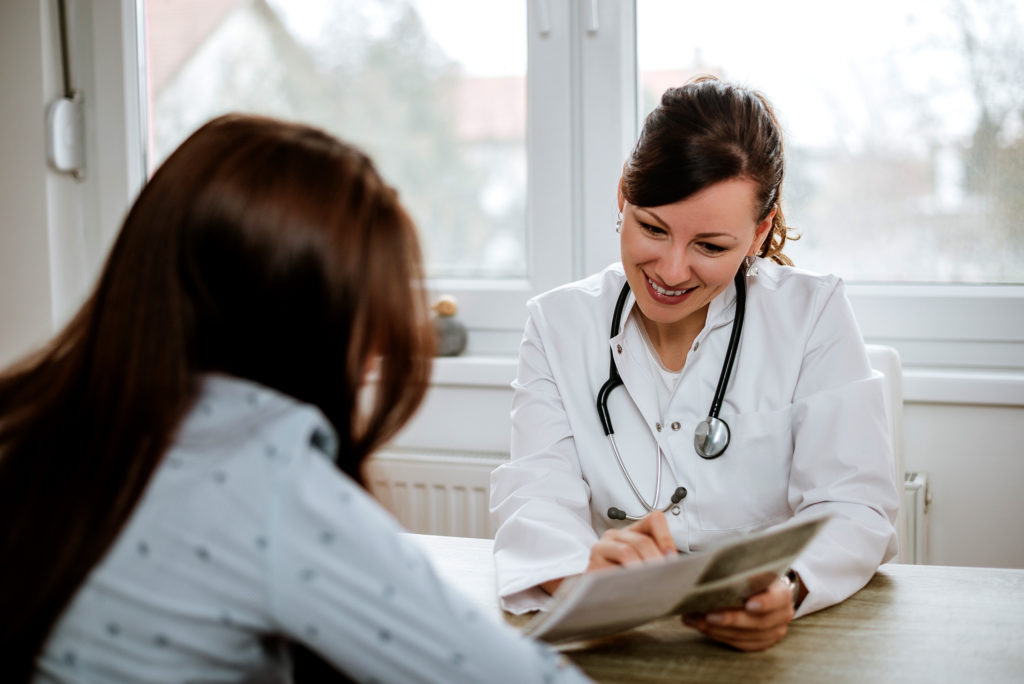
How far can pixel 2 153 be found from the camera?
2.38 m

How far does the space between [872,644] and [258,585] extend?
0.67 metres

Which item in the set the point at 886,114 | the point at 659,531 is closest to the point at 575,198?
the point at 886,114

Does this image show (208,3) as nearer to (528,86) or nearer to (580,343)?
(528,86)

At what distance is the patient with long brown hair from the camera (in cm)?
65

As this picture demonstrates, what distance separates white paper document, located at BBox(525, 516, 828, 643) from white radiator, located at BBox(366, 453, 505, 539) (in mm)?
1109

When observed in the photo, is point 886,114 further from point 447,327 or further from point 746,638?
point 746,638

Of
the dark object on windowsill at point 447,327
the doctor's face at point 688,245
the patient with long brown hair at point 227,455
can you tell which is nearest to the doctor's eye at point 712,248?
the doctor's face at point 688,245

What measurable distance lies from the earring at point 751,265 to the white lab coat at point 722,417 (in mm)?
13

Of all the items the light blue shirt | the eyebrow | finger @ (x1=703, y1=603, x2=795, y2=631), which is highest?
the eyebrow

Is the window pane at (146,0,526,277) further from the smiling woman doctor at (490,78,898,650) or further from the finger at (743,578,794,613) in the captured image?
the finger at (743,578,794,613)

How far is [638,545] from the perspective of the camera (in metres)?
1.03

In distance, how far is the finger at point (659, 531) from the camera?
1.03 meters

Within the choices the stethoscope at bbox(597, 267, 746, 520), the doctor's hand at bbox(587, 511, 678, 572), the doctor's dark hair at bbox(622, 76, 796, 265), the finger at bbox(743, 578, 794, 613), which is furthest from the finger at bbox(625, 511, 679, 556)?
the doctor's dark hair at bbox(622, 76, 796, 265)

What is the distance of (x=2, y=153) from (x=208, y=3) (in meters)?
0.64
